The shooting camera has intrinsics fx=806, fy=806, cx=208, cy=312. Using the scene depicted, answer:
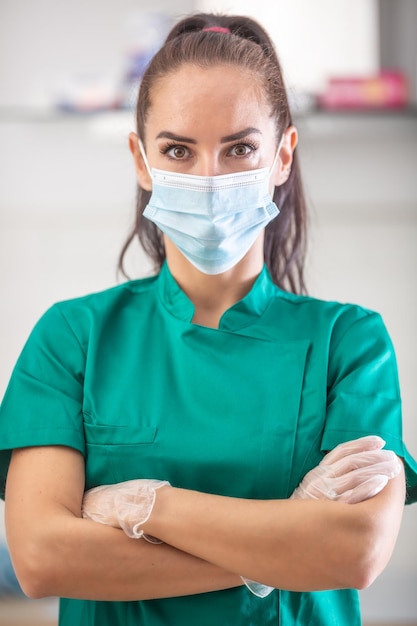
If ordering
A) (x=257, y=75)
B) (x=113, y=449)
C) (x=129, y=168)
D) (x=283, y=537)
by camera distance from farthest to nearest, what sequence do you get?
(x=129, y=168)
(x=257, y=75)
(x=113, y=449)
(x=283, y=537)

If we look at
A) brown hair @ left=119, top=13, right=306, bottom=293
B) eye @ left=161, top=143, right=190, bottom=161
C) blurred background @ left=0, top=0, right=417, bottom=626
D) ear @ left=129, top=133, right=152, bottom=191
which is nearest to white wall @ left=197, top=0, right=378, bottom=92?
blurred background @ left=0, top=0, right=417, bottom=626

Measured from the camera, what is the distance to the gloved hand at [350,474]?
1270 mm

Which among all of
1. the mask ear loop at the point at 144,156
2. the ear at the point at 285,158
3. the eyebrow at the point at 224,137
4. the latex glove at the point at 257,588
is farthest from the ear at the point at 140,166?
the latex glove at the point at 257,588

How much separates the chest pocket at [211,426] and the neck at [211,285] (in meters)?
0.10

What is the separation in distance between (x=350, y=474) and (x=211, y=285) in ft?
1.49

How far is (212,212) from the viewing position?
141 centimetres

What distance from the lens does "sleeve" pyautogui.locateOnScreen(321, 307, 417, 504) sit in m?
1.35

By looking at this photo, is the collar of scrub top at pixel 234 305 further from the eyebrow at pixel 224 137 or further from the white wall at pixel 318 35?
the white wall at pixel 318 35

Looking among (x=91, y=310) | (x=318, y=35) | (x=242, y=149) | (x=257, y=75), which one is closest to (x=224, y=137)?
(x=242, y=149)

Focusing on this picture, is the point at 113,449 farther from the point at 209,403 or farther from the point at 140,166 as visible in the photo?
the point at 140,166

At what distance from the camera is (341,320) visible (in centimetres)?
149

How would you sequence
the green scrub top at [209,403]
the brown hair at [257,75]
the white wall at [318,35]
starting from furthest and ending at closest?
the white wall at [318,35], the brown hair at [257,75], the green scrub top at [209,403]

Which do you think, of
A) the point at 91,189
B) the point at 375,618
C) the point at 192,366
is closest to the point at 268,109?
the point at 192,366

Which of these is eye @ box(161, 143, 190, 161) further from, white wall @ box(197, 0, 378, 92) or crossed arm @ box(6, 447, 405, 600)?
white wall @ box(197, 0, 378, 92)
